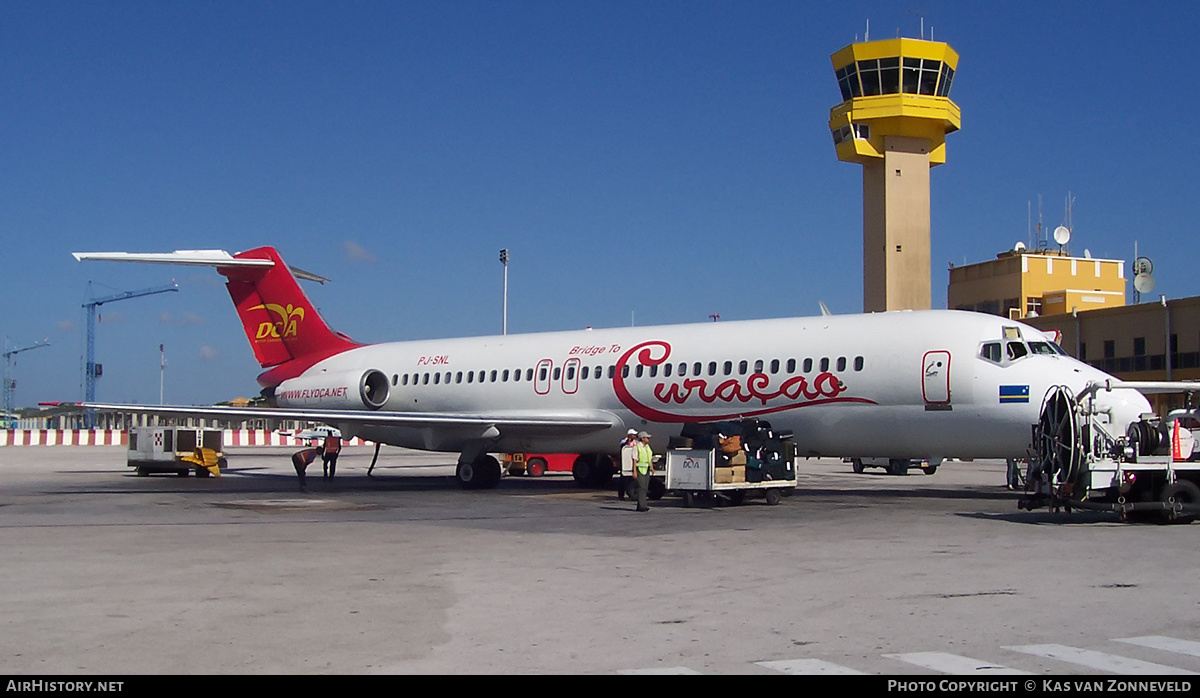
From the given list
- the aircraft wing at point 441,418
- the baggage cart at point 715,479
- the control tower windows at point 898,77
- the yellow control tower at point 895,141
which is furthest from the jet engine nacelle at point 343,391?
the control tower windows at point 898,77

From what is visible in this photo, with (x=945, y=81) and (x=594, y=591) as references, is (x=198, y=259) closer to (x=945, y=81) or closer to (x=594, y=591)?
(x=594, y=591)

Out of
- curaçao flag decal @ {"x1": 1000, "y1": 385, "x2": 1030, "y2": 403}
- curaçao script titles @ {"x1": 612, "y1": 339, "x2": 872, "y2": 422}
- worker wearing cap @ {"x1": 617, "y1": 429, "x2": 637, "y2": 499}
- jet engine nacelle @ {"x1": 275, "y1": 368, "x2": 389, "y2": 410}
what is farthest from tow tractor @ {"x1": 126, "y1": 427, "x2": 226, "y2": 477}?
curaçao flag decal @ {"x1": 1000, "y1": 385, "x2": 1030, "y2": 403}

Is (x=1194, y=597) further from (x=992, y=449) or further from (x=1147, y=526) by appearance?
(x=992, y=449)

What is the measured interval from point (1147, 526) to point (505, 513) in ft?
33.8

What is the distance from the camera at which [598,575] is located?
38.9ft

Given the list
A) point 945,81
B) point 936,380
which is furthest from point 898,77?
point 936,380

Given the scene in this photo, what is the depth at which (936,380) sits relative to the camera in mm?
21297

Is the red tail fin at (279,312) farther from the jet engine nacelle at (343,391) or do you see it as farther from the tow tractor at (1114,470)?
the tow tractor at (1114,470)

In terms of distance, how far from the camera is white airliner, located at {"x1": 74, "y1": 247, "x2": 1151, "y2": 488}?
21.1 m

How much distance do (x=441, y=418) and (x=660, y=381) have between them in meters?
5.48

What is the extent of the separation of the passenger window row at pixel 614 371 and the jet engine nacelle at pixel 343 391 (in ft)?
1.79

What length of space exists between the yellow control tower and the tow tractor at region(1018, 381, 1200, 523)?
42.3m

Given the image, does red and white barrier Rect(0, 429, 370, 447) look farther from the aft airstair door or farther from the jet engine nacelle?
the aft airstair door

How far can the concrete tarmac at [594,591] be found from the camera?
7.69 meters
